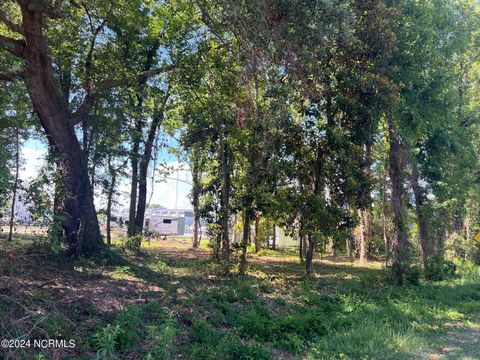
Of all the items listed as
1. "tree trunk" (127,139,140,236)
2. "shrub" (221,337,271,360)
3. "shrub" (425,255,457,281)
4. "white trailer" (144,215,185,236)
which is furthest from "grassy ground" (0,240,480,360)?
"white trailer" (144,215,185,236)

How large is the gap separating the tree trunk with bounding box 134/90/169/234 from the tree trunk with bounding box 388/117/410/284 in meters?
8.42

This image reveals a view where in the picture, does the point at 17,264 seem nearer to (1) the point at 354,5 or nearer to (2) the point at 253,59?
(2) the point at 253,59

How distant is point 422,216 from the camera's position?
1655 centimetres

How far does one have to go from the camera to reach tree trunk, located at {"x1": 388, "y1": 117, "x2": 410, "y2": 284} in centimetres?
1290

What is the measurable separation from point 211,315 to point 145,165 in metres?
9.29

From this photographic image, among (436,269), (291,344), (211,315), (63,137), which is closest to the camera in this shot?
(291,344)

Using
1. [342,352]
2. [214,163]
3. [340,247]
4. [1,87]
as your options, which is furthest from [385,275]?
[1,87]

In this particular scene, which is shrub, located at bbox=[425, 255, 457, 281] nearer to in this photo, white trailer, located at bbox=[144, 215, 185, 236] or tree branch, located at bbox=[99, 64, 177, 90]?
tree branch, located at bbox=[99, 64, 177, 90]

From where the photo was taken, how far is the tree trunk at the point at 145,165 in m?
15.3

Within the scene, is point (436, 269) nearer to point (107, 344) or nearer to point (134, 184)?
point (134, 184)

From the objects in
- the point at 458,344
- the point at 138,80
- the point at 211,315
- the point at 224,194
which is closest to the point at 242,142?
Result: the point at 224,194

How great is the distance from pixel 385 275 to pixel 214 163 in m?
7.16

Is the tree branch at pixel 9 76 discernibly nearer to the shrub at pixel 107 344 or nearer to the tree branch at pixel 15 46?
the tree branch at pixel 15 46

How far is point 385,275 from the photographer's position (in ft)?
44.9
